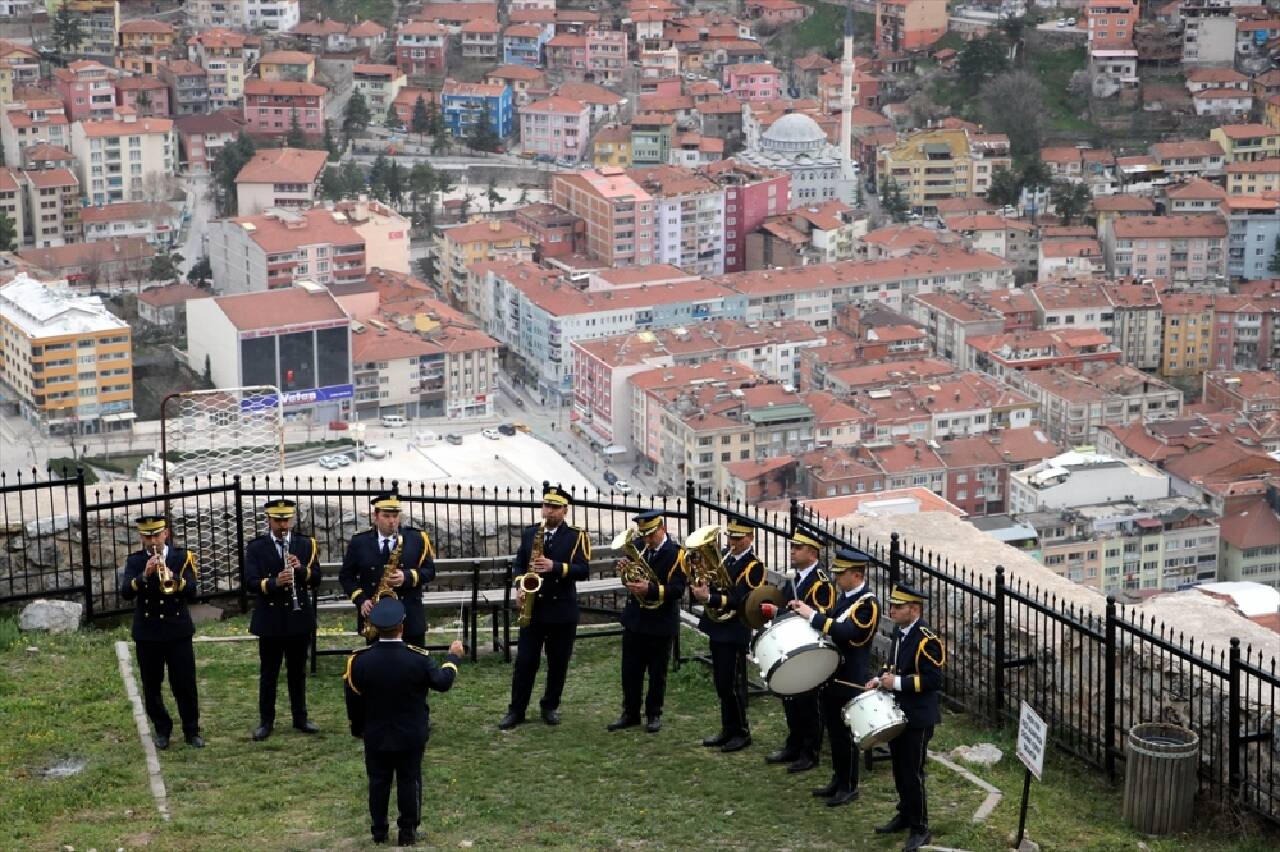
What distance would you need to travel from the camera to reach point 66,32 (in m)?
71.7

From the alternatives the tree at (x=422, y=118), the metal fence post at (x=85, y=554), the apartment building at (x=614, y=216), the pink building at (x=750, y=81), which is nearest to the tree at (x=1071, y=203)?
the apartment building at (x=614, y=216)

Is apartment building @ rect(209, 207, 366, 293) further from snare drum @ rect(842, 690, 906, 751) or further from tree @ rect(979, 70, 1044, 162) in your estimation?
snare drum @ rect(842, 690, 906, 751)

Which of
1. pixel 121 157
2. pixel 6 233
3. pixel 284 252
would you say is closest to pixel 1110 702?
pixel 284 252

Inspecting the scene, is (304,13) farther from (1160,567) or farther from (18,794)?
(18,794)

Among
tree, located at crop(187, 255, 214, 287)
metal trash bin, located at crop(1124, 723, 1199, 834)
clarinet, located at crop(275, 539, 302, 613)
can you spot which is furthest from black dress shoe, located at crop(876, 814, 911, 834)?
tree, located at crop(187, 255, 214, 287)

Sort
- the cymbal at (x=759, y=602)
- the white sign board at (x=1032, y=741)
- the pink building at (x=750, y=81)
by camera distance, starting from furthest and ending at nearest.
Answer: the pink building at (x=750, y=81), the cymbal at (x=759, y=602), the white sign board at (x=1032, y=741)

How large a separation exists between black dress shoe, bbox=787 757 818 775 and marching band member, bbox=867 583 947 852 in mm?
518

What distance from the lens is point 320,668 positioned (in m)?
8.39

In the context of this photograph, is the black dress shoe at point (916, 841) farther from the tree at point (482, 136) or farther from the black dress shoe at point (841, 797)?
the tree at point (482, 136)

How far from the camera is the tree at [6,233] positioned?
187ft

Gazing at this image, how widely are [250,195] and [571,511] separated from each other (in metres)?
52.4

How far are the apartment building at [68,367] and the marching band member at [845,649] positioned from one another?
42.1 meters

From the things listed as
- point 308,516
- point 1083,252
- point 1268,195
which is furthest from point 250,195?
point 308,516

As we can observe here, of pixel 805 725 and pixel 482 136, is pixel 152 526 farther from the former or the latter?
pixel 482 136
